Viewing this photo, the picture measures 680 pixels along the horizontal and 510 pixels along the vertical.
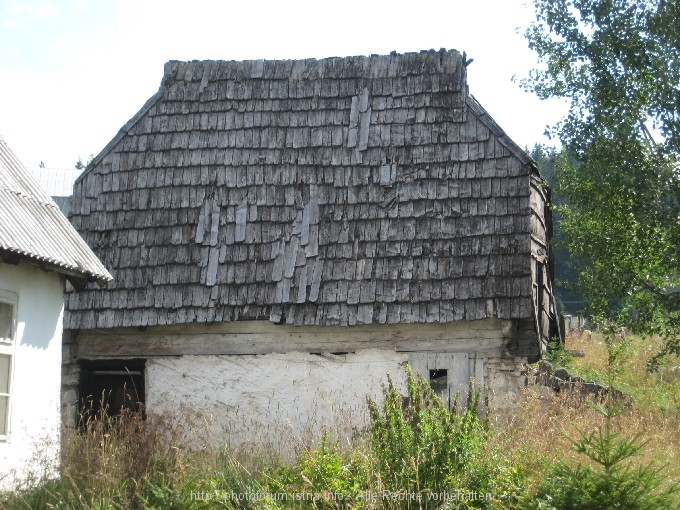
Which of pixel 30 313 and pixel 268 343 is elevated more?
pixel 30 313

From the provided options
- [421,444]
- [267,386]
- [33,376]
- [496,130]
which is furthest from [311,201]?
[421,444]

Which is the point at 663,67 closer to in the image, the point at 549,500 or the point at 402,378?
the point at 402,378

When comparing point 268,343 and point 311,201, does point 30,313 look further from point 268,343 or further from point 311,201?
point 311,201

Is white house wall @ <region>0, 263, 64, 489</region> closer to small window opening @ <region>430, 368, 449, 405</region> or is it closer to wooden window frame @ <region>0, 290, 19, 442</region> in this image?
wooden window frame @ <region>0, 290, 19, 442</region>

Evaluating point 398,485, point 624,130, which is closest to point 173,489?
→ point 398,485

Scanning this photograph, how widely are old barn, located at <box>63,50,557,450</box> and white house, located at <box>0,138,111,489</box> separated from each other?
2873 millimetres

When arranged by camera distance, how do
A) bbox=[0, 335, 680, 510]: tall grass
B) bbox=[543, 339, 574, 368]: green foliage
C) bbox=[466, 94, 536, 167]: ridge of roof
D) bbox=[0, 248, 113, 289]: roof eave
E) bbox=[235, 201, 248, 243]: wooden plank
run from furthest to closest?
1. bbox=[543, 339, 574, 368]: green foliage
2. bbox=[235, 201, 248, 243]: wooden plank
3. bbox=[466, 94, 536, 167]: ridge of roof
4. bbox=[0, 248, 113, 289]: roof eave
5. bbox=[0, 335, 680, 510]: tall grass

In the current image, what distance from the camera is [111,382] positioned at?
14.4 meters

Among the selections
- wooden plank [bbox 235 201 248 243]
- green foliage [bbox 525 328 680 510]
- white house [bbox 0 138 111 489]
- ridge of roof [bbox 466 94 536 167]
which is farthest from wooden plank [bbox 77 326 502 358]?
green foliage [bbox 525 328 680 510]

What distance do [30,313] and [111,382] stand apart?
4624mm

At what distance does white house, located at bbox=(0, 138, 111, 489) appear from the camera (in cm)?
944

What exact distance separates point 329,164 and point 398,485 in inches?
276

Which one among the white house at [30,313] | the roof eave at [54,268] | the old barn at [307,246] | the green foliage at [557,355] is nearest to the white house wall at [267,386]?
the old barn at [307,246]

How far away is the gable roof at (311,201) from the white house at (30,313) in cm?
306
